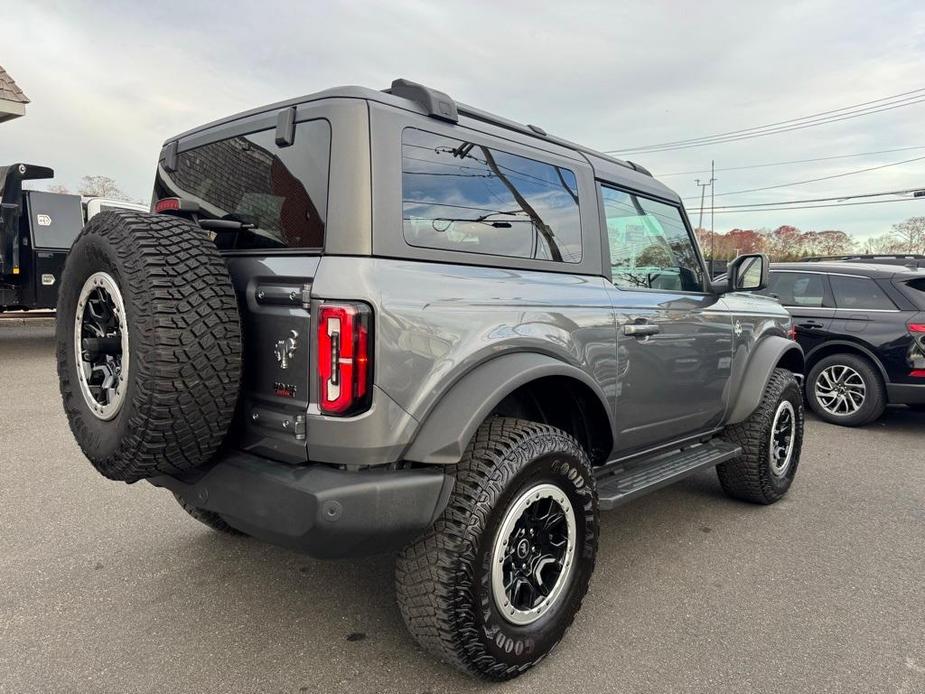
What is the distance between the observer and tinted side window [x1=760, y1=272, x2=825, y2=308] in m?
7.05

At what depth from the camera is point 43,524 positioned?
11.6 feet

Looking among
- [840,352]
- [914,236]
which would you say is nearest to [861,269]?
[840,352]

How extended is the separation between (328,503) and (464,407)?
1.79 ft

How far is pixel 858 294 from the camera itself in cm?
671

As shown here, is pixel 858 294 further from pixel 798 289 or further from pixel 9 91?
pixel 9 91

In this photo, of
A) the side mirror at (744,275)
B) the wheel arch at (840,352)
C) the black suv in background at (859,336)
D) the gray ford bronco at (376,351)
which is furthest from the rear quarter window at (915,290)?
the gray ford bronco at (376,351)

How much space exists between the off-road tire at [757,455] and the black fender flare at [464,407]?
2.31m

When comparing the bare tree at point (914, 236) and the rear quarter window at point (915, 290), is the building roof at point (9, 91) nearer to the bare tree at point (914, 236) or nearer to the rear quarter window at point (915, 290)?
the rear quarter window at point (915, 290)

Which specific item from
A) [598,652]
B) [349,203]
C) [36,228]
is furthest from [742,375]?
[36,228]

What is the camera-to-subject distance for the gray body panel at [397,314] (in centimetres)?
194

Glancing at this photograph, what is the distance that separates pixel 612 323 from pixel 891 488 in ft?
10.8

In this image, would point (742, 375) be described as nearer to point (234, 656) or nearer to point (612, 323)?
point (612, 323)

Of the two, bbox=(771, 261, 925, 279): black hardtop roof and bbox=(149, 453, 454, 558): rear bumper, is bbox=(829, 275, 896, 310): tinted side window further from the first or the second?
bbox=(149, 453, 454, 558): rear bumper

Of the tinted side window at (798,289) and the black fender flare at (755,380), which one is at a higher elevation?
the tinted side window at (798,289)
